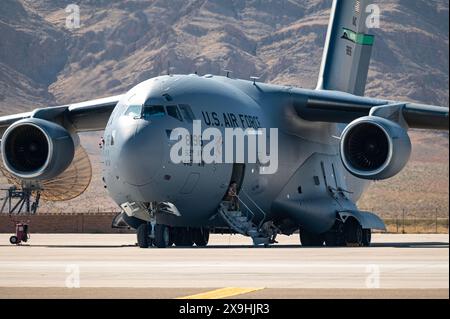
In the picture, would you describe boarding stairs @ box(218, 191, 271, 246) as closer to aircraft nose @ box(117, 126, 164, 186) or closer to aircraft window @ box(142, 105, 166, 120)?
aircraft nose @ box(117, 126, 164, 186)

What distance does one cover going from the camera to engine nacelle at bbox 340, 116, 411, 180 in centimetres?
3066

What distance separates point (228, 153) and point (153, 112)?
9.06 feet

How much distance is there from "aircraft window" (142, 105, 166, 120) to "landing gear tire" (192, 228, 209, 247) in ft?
14.7

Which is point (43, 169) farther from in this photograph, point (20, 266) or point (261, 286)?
point (261, 286)

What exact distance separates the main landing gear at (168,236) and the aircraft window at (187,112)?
2.72 metres

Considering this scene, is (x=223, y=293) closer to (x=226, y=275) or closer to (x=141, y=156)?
(x=226, y=275)

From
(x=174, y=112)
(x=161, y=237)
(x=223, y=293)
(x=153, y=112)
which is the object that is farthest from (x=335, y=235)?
(x=223, y=293)

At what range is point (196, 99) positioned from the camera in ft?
102

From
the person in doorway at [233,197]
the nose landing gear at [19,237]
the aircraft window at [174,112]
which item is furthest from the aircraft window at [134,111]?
the nose landing gear at [19,237]

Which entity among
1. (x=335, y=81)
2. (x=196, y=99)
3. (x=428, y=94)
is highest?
(x=428, y=94)

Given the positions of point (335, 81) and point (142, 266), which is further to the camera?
point (335, 81)

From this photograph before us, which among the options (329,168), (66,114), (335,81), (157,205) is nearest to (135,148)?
(157,205)

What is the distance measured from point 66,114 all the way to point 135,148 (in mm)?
6911

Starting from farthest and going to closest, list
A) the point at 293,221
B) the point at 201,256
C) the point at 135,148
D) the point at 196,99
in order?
1. the point at 293,221
2. the point at 196,99
3. the point at 135,148
4. the point at 201,256
